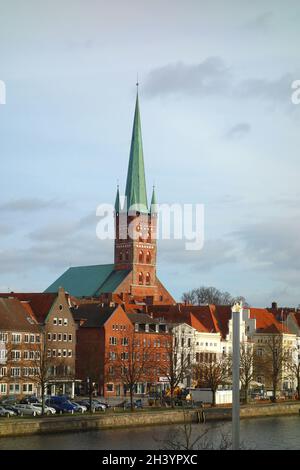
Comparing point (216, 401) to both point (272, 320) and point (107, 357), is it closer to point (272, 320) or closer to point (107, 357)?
point (107, 357)

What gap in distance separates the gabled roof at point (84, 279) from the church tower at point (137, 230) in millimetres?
3343

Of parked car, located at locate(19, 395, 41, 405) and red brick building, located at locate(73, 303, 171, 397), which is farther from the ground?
red brick building, located at locate(73, 303, 171, 397)

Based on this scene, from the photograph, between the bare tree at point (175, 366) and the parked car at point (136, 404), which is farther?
the bare tree at point (175, 366)

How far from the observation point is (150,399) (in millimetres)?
101125

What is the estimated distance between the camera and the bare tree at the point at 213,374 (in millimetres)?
99250

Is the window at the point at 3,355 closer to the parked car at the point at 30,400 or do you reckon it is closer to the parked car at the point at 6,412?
→ the parked car at the point at 30,400

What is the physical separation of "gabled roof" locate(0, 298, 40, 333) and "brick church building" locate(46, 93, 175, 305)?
66.4 meters

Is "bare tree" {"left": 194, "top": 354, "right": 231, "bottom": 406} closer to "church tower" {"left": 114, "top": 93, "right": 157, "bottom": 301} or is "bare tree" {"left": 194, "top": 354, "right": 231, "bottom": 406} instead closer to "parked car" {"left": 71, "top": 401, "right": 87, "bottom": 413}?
"parked car" {"left": 71, "top": 401, "right": 87, "bottom": 413}

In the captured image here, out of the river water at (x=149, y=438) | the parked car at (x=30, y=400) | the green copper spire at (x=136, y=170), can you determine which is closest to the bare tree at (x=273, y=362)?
the parked car at (x=30, y=400)

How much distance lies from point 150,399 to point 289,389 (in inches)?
1612

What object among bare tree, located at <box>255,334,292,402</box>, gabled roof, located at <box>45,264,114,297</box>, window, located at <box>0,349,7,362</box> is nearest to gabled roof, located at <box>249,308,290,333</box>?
bare tree, located at <box>255,334,292,402</box>

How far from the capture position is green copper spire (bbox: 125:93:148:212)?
596 feet
